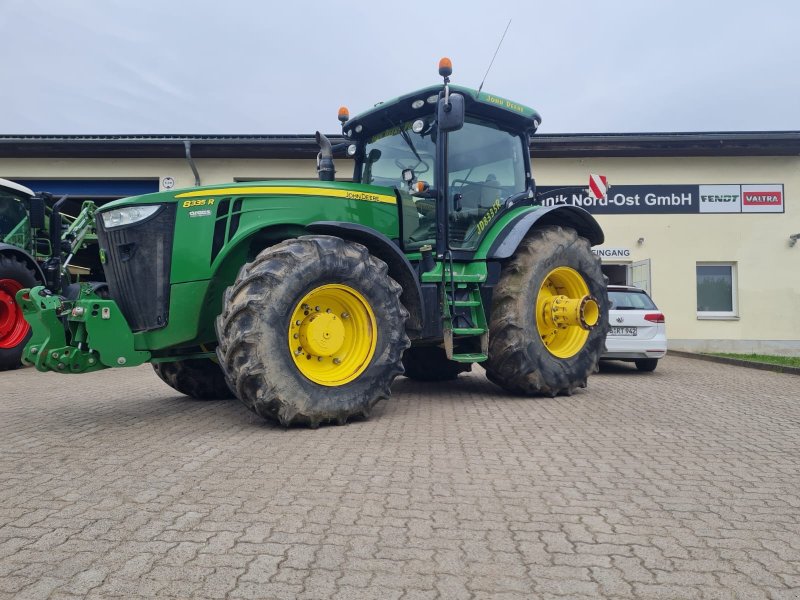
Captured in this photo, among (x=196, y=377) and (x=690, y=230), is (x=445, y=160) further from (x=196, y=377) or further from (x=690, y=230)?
(x=690, y=230)

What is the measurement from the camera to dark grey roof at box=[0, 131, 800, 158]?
15617 millimetres

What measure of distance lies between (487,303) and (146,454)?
345 cm

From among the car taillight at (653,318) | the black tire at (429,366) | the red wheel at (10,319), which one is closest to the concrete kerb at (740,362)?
the car taillight at (653,318)

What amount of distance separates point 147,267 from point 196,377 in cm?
161

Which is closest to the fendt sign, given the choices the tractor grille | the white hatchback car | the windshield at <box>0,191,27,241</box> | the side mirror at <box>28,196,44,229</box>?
the white hatchback car

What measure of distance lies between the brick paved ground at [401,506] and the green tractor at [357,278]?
560 mm

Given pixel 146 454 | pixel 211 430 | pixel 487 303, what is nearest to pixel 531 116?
pixel 487 303

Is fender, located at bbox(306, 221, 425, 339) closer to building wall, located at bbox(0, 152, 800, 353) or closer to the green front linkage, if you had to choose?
the green front linkage

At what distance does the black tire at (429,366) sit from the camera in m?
7.72

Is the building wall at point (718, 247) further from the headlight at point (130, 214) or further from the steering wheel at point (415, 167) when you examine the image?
the headlight at point (130, 214)

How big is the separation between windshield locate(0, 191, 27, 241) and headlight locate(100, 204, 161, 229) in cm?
694

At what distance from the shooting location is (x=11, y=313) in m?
9.83

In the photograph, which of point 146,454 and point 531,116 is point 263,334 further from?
point 531,116

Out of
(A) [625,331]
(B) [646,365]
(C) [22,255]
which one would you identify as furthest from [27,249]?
(B) [646,365]
